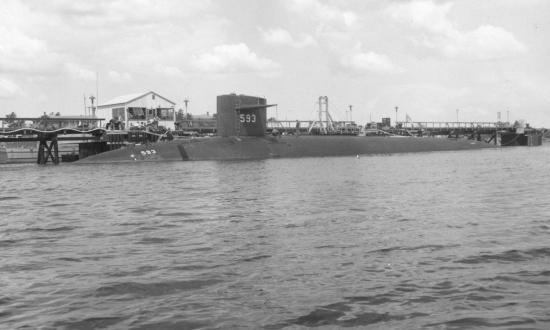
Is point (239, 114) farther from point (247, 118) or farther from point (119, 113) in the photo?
point (119, 113)

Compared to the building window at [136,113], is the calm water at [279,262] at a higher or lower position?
lower

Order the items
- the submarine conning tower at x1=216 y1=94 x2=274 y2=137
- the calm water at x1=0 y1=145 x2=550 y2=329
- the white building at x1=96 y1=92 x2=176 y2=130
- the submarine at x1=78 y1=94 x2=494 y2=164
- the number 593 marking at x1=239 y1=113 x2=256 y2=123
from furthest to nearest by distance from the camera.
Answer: the white building at x1=96 y1=92 x2=176 y2=130 < the number 593 marking at x1=239 y1=113 x2=256 y2=123 < the submarine conning tower at x1=216 y1=94 x2=274 y2=137 < the submarine at x1=78 y1=94 x2=494 y2=164 < the calm water at x1=0 y1=145 x2=550 y2=329

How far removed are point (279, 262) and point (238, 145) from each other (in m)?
46.5

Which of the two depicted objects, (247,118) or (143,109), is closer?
(247,118)

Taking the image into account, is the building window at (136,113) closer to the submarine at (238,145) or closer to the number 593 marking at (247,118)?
the submarine at (238,145)

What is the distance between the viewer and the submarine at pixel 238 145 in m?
54.6

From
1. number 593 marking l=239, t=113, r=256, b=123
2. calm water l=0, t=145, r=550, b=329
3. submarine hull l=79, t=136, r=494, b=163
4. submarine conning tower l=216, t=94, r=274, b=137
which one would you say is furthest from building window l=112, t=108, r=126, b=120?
calm water l=0, t=145, r=550, b=329

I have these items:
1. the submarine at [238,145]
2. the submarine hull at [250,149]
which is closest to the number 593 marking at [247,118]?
the submarine at [238,145]

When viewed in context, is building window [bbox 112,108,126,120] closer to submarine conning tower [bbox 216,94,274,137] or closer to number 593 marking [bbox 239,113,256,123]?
submarine conning tower [bbox 216,94,274,137]

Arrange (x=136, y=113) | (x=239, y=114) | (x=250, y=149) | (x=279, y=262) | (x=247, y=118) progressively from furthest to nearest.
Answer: (x=136, y=113) → (x=247, y=118) → (x=239, y=114) → (x=250, y=149) → (x=279, y=262)

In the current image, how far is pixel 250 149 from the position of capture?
58.5 meters

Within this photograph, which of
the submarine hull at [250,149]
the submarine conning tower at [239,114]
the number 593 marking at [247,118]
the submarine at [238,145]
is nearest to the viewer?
the submarine hull at [250,149]

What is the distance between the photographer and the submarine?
179 ft

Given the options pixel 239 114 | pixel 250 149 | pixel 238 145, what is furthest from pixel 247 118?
pixel 250 149
